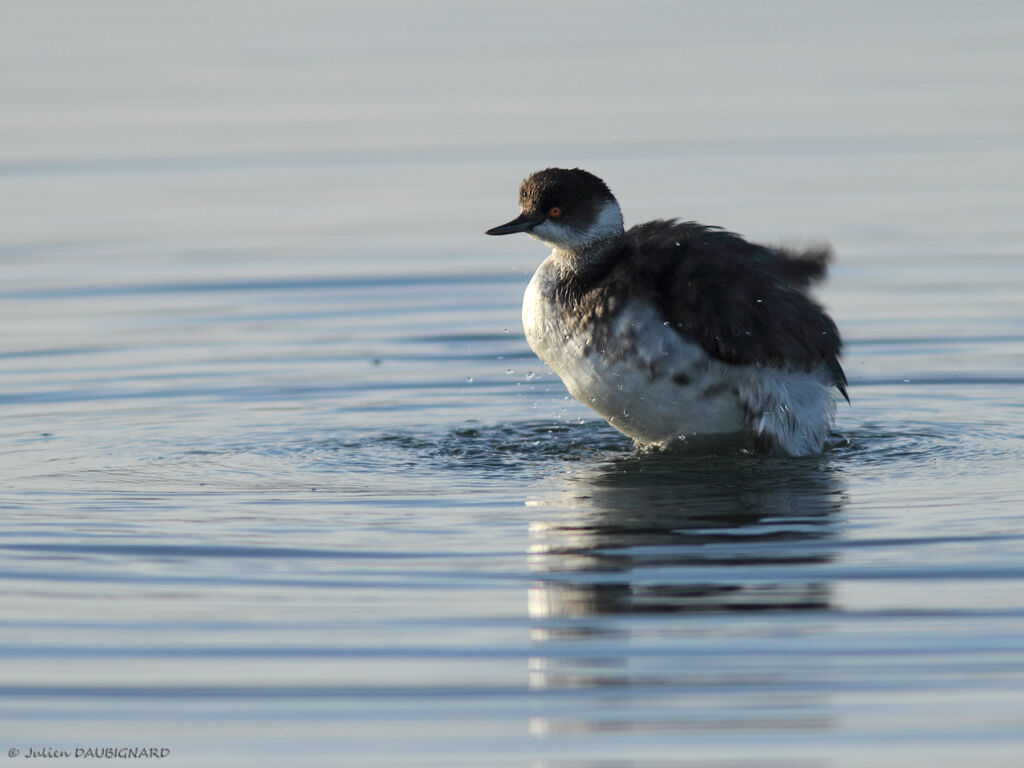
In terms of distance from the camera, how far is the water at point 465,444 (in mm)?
5855

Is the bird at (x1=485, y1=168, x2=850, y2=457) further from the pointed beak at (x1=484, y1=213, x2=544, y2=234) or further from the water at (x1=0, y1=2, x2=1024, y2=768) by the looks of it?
the water at (x1=0, y1=2, x2=1024, y2=768)

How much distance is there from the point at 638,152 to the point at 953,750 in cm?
1216

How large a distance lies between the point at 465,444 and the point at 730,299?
1.61 metres

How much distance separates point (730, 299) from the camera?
8758 mm

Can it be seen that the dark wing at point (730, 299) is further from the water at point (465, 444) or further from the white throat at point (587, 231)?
the water at point (465, 444)

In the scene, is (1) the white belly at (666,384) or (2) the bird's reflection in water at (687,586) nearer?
(2) the bird's reflection in water at (687,586)

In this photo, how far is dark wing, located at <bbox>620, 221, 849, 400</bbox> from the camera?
28.5 ft

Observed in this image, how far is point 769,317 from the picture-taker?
8836mm

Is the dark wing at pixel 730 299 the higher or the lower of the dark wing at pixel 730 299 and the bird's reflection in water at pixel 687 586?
the higher

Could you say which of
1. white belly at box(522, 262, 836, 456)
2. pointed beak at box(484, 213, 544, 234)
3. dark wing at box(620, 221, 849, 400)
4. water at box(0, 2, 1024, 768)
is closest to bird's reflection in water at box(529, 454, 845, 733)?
water at box(0, 2, 1024, 768)

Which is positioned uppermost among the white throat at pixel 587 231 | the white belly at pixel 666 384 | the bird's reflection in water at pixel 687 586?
the white throat at pixel 587 231

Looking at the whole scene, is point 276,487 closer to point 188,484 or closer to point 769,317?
point 188,484

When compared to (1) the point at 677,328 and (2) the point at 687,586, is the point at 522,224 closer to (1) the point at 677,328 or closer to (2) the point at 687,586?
(1) the point at 677,328

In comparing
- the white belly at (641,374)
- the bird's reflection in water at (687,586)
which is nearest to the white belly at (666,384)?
the white belly at (641,374)
